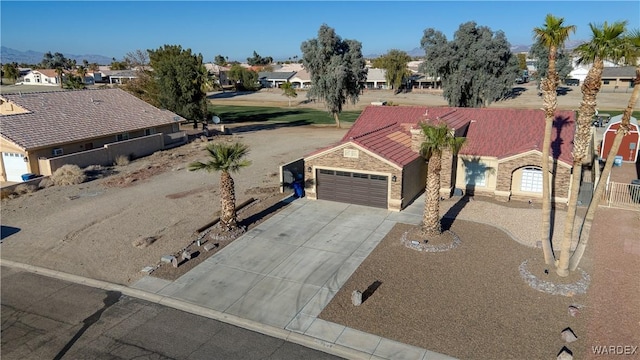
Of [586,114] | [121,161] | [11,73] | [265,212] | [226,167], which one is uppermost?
[11,73]

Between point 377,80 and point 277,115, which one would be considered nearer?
point 277,115

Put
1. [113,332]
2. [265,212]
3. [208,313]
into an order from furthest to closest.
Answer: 1. [265,212]
2. [208,313]
3. [113,332]

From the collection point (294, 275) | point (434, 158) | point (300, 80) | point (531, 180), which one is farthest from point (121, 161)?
point (300, 80)

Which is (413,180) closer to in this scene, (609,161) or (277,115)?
(609,161)

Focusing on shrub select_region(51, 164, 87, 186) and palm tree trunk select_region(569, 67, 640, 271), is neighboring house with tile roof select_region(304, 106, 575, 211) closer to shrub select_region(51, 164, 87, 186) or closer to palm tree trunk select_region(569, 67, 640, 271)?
palm tree trunk select_region(569, 67, 640, 271)

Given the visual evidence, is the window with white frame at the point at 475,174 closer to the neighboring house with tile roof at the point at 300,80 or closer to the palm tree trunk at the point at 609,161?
the palm tree trunk at the point at 609,161

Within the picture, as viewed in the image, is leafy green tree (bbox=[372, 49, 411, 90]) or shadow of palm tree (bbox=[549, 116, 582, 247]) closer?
shadow of palm tree (bbox=[549, 116, 582, 247])

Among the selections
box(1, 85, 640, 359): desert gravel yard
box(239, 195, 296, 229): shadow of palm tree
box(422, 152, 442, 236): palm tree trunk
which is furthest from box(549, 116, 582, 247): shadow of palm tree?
box(239, 195, 296, 229): shadow of palm tree
